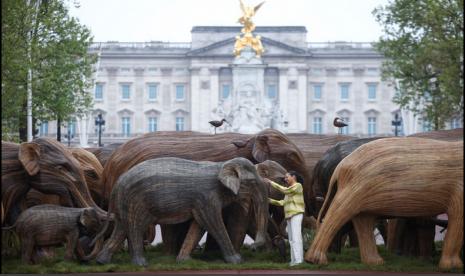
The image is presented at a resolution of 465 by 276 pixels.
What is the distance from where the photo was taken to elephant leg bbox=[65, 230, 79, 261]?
36.3 feet

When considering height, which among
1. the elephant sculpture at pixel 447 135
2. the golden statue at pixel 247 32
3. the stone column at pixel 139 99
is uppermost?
the golden statue at pixel 247 32

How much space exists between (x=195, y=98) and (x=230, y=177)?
82.9 m

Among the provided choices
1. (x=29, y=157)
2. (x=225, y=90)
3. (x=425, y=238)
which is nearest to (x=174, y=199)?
(x=29, y=157)

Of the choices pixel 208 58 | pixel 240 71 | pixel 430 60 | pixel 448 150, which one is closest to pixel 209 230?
pixel 448 150

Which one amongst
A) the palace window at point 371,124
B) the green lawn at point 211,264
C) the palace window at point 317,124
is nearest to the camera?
the green lawn at point 211,264

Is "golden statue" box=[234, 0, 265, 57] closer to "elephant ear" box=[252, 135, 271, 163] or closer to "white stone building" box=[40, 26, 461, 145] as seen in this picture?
"white stone building" box=[40, 26, 461, 145]

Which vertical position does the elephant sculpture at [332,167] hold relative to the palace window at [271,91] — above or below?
below

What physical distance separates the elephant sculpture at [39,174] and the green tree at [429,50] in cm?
1656

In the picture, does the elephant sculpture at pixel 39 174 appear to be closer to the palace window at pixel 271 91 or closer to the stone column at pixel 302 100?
the stone column at pixel 302 100

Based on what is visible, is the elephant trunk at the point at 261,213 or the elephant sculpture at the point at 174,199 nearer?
the elephant sculpture at the point at 174,199

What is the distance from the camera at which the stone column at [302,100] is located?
93.2 metres

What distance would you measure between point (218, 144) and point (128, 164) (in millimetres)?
1397

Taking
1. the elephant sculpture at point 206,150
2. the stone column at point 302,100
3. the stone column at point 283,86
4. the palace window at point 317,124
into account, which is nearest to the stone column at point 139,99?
the stone column at point 283,86

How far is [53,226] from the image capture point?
1100cm
